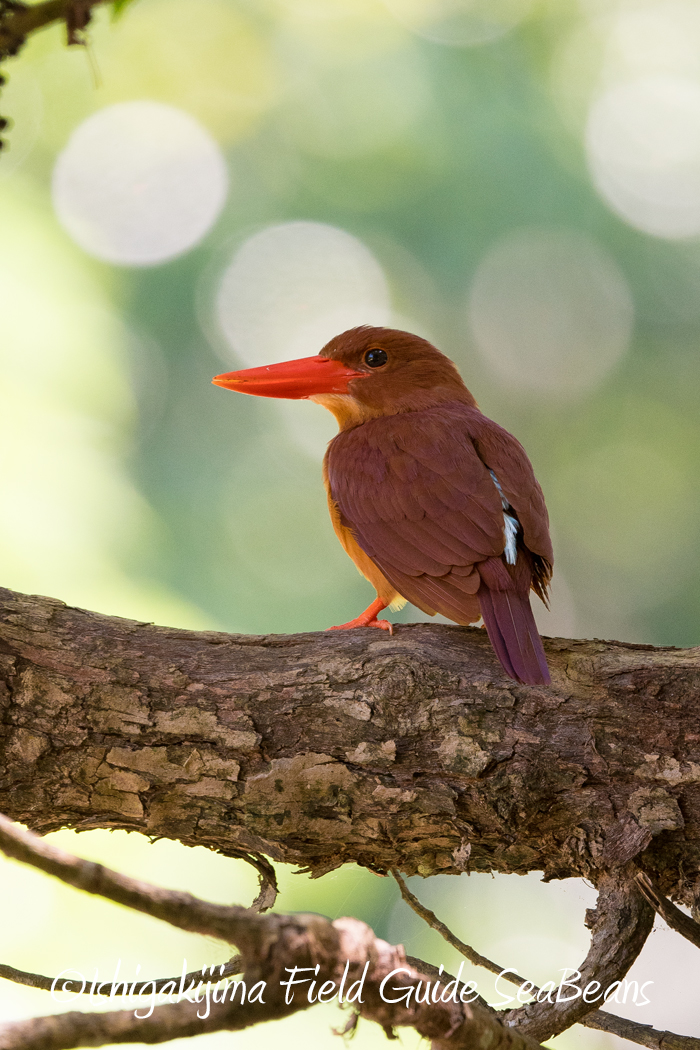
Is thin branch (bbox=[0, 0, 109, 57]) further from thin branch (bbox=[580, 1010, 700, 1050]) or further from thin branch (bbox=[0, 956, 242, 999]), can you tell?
thin branch (bbox=[580, 1010, 700, 1050])

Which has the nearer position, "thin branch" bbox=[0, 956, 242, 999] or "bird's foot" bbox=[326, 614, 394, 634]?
"thin branch" bbox=[0, 956, 242, 999]

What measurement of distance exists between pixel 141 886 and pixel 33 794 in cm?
80

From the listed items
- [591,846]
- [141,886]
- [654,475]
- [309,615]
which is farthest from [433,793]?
[654,475]

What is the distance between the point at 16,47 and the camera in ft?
2.67

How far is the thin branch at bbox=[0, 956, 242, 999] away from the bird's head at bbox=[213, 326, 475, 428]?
1413 mm

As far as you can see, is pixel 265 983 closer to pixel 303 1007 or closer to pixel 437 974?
pixel 303 1007

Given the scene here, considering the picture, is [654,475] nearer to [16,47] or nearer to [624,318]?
[624,318]

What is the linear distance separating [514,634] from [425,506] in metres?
0.37

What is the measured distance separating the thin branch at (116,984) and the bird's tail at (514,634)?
26.3 inches

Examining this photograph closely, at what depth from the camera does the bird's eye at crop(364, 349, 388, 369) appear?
2.46m

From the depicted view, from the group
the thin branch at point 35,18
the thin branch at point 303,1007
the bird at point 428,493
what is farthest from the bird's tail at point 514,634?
the thin branch at point 35,18

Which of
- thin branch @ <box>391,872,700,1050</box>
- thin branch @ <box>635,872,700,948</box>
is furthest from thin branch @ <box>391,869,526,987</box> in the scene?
thin branch @ <box>635,872,700,948</box>

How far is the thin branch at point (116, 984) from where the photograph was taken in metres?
1.33

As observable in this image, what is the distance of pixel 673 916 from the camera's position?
1.38 m
